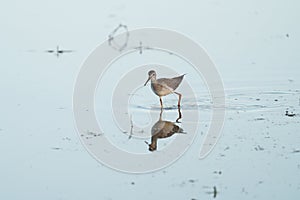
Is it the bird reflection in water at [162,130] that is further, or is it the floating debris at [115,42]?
the floating debris at [115,42]

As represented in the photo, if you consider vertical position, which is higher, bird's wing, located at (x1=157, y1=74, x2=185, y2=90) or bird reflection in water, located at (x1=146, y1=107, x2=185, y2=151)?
bird's wing, located at (x1=157, y1=74, x2=185, y2=90)

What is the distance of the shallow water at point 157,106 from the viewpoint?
5680mm

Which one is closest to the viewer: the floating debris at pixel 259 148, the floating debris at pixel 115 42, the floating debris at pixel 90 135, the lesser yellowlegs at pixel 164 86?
the floating debris at pixel 259 148

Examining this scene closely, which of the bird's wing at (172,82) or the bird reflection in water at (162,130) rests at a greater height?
the bird's wing at (172,82)

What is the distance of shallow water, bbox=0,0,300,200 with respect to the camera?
568cm

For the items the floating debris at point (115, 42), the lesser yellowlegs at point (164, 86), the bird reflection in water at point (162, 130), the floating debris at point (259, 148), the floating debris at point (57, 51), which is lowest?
the floating debris at point (259, 148)

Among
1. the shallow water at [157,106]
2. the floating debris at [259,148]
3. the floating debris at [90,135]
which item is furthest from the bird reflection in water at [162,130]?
the floating debris at [259,148]

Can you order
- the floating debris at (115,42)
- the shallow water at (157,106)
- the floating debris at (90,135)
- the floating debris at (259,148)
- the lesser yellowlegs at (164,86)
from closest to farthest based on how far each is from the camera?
1. the shallow water at (157,106)
2. the floating debris at (259,148)
3. the floating debris at (90,135)
4. the lesser yellowlegs at (164,86)
5. the floating debris at (115,42)

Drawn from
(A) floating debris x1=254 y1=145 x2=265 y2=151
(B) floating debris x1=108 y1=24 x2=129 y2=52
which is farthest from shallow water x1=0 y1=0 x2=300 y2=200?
(B) floating debris x1=108 y1=24 x2=129 y2=52

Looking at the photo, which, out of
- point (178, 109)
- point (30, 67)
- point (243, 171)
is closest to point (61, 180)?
point (243, 171)

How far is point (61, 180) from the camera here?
5812 mm

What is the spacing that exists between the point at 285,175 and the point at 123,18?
6.65 metres

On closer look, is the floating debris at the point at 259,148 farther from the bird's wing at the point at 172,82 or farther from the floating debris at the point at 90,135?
the bird's wing at the point at 172,82

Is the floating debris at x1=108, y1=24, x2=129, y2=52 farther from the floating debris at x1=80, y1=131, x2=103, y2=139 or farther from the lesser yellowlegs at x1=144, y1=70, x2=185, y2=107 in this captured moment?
the floating debris at x1=80, y1=131, x2=103, y2=139
